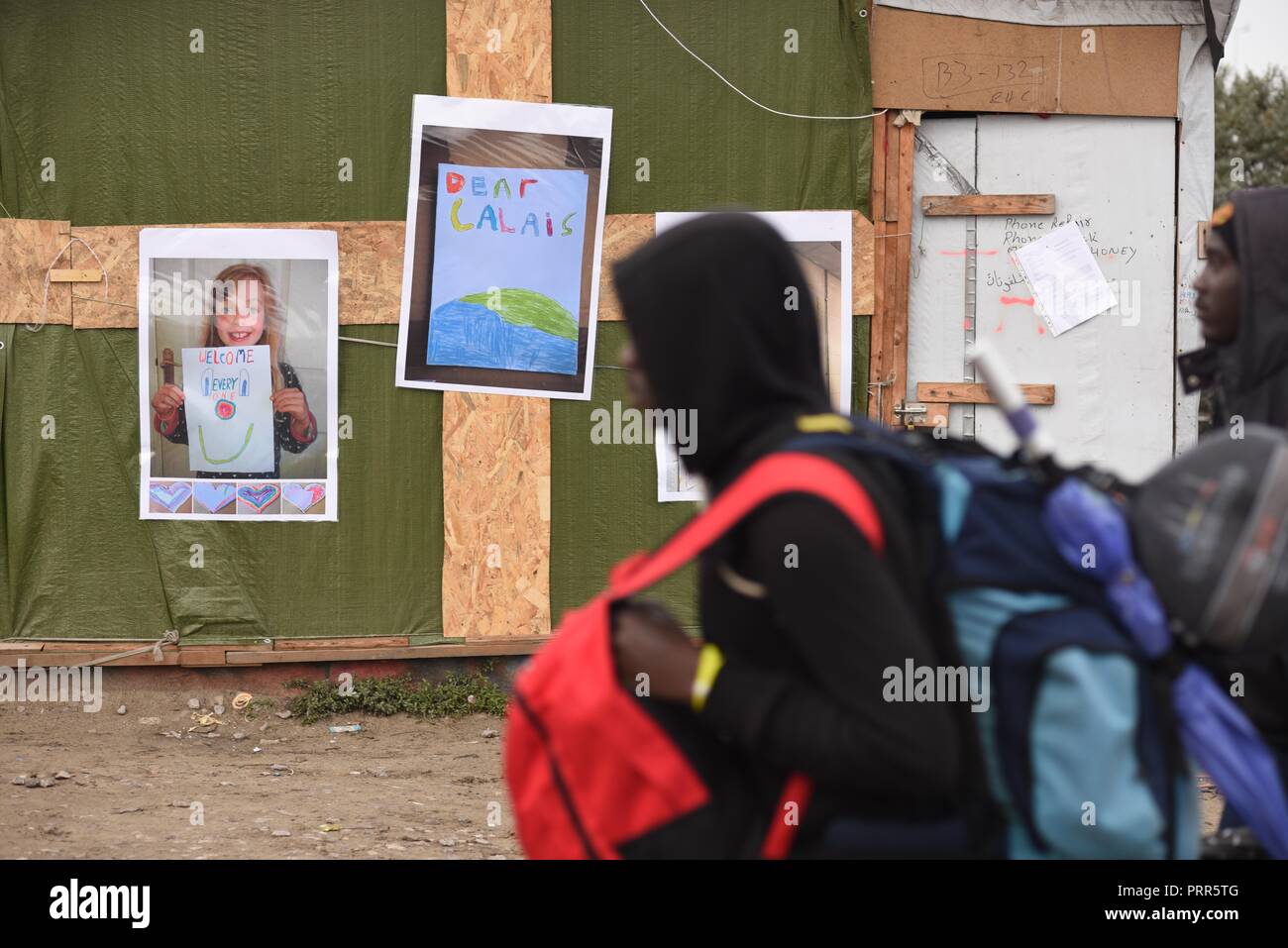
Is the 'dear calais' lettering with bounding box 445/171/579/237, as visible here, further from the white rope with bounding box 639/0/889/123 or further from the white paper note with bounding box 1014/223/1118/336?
the white paper note with bounding box 1014/223/1118/336

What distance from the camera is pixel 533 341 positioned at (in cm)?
782

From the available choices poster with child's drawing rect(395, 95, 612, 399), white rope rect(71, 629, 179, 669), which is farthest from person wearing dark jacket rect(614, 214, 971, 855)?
white rope rect(71, 629, 179, 669)

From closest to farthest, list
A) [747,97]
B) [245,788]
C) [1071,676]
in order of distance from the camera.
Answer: [1071,676] → [245,788] → [747,97]

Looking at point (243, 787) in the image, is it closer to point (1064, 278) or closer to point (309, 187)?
point (309, 187)

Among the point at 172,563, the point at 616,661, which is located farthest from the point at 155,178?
the point at 616,661

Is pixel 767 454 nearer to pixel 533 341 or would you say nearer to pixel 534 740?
pixel 534 740

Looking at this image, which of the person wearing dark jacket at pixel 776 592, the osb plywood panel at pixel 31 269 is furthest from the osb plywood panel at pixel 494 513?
the person wearing dark jacket at pixel 776 592

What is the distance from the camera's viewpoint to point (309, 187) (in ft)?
25.8

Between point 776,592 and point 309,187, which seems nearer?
point 776,592

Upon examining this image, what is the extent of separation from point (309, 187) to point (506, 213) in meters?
1.30

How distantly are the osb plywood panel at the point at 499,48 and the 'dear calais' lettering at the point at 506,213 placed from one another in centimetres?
55

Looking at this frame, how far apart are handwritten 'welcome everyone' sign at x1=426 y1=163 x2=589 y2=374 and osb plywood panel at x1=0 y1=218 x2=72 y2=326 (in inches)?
96.0

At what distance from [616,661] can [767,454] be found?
41 centimetres

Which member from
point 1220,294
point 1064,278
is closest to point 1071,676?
point 1220,294
